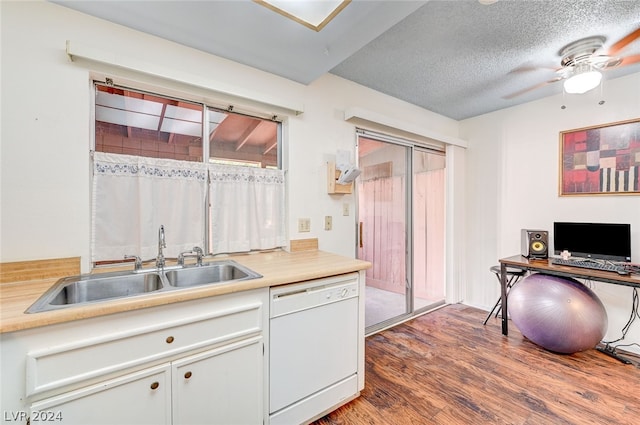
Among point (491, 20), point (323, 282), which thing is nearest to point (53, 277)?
point (323, 282)

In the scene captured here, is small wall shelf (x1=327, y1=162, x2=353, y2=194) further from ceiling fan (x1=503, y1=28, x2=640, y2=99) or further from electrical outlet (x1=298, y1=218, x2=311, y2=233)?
ceiling fan (x1=503, y1=28, x2=640, y2=99)

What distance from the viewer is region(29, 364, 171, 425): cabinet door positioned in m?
0.96

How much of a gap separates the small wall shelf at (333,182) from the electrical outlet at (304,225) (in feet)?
1.07

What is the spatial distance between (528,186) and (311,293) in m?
2.97

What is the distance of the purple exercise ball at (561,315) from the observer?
215 centimetres

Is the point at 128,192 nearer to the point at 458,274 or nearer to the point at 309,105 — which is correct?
the point at 309,105

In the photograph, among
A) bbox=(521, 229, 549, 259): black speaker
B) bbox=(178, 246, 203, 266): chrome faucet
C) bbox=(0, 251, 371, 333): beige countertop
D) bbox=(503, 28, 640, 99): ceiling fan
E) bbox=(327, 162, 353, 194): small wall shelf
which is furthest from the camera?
bbox=(521, 229, 549, 259): black speaker

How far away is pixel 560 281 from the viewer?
2328 millimetres

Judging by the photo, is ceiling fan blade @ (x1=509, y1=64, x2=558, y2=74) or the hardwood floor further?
ceiling fan blade @ (x1=509, y1=64, x2=558, y2=74)

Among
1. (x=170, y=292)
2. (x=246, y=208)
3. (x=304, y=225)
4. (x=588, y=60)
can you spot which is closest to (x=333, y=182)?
(x=304, y=225)

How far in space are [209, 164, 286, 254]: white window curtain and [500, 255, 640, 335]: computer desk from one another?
227 centimetres

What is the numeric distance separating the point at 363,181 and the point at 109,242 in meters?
2.15

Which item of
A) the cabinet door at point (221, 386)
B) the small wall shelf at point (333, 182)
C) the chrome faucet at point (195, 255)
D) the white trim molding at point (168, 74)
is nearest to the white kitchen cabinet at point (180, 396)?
the cabinet door at point (221, 386)

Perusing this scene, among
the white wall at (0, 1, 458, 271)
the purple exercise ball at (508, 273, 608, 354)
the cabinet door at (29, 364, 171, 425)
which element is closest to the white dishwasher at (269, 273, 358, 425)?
the cabinet door at (29, 364, 171, 425)
